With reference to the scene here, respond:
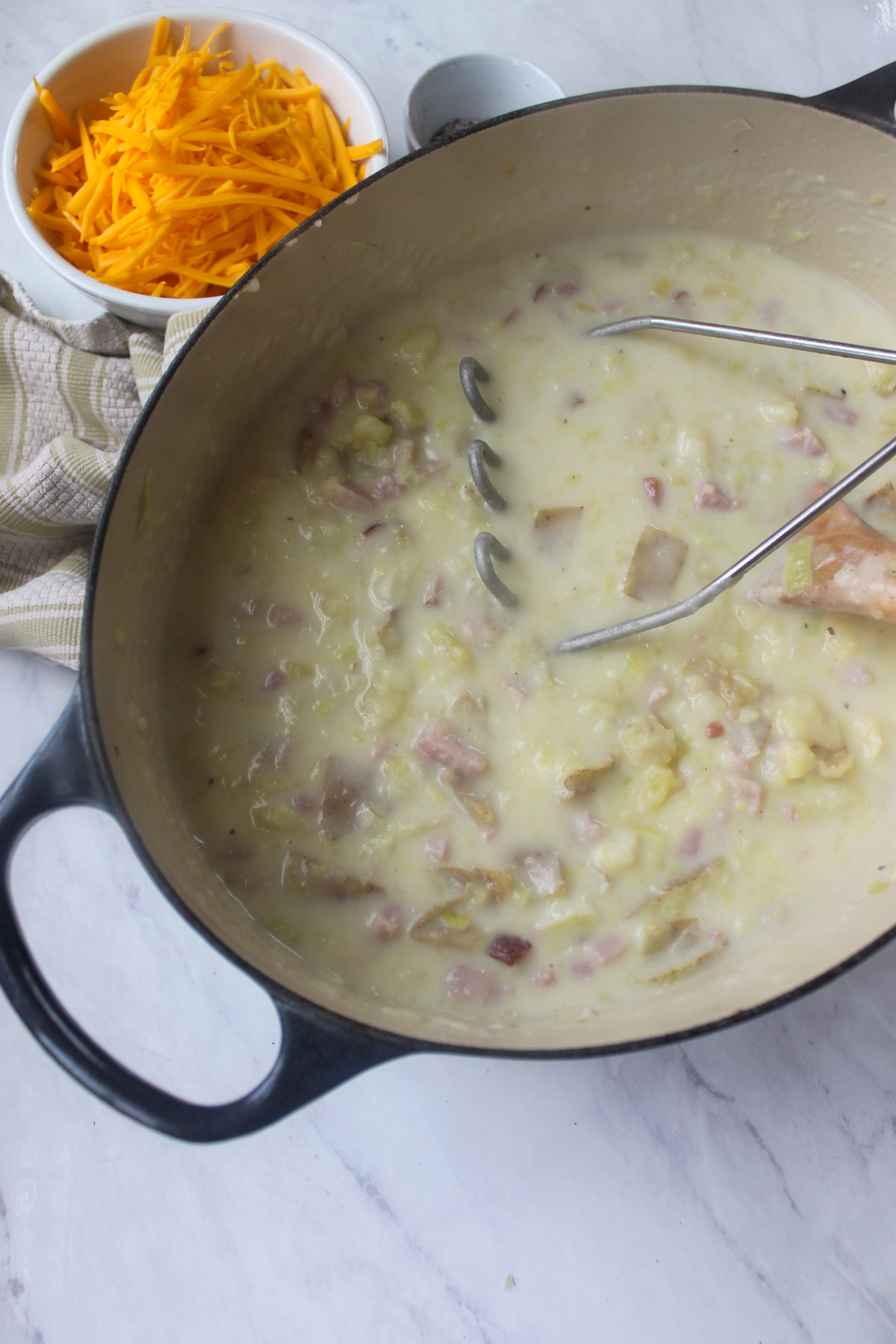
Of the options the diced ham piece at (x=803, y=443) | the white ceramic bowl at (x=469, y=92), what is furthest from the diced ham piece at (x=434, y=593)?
the white ceramic bowl at (x=469, y=92)

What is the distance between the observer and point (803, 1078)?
123 cm

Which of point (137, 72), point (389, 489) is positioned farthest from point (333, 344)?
point (137, 72)

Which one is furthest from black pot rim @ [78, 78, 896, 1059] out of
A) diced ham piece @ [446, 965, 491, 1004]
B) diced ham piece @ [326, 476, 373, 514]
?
diced ham piece @ [326, 476, 373, 514]

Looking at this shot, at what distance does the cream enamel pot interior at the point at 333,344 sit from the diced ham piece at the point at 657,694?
0.29m

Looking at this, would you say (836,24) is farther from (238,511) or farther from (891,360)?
(238,511)

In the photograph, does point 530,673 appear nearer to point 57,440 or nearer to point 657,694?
point 657,694

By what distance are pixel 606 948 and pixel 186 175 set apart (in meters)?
1.05

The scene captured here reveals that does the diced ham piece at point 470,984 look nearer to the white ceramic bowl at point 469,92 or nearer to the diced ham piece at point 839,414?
the diced ham piece at point 839,414

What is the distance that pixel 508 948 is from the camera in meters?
1.13

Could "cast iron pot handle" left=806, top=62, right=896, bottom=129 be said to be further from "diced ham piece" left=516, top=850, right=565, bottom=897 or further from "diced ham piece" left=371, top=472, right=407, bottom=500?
"diced ham piece" left=516, top=850, right=565, bottom=897

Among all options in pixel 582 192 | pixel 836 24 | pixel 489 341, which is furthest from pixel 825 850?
pixel 836 24

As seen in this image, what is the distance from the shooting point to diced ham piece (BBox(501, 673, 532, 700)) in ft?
3.89

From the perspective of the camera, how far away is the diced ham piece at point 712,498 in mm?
1257

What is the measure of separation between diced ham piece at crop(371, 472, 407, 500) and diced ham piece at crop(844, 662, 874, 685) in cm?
58
